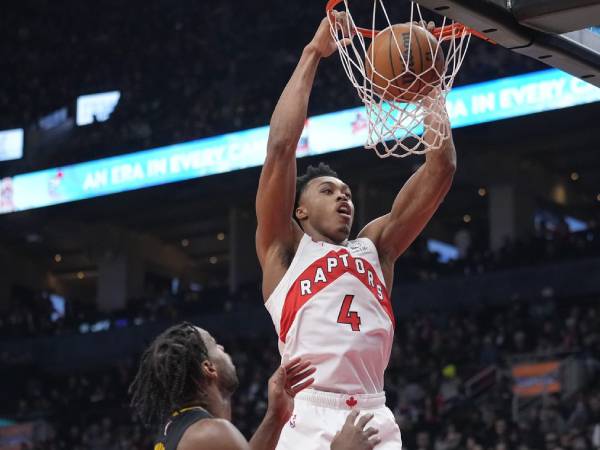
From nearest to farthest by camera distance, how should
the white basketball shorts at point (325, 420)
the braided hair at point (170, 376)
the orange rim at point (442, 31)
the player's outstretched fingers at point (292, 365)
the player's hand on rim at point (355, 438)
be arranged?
the player's hand on rim at point (355, 438), the braided hair at point (170, 376), the player's outstretched fingers at point (292, 365), the white basketball shorts at point (325, 420), the orange rim at point (442, 31)

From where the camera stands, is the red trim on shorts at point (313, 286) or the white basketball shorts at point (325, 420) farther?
the red trim on shorts at point (313, 286)

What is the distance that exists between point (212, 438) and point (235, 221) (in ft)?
74.5

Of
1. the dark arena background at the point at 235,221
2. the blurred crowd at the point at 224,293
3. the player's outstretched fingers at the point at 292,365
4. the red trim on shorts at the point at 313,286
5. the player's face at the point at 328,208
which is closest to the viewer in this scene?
the player's outstretched fingers at the point at 292,365

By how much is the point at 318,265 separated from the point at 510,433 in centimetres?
938

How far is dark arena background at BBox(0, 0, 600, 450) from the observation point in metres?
16.2

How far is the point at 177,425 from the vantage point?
3367 mm

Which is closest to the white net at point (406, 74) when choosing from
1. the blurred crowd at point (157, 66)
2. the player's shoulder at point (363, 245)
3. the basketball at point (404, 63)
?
the basketball at point (404, 63)

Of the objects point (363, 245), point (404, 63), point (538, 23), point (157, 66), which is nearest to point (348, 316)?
point (363, 245)

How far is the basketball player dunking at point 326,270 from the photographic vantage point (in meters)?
4.40

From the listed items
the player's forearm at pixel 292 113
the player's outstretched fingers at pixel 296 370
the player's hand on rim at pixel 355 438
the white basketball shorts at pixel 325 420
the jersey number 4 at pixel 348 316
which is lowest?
the player's hand on rim at pixel 355 438

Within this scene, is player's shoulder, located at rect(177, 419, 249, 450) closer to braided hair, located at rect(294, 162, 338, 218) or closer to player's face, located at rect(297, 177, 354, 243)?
player's face, located at rect(297, 177, 354, 243)

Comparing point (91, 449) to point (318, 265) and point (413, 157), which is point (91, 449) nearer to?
point (413, 157)

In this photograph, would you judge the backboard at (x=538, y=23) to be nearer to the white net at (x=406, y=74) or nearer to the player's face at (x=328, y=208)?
the white net at (x=406, y=74)

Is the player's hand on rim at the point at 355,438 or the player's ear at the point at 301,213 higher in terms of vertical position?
the player's ear at the point at 301,213
